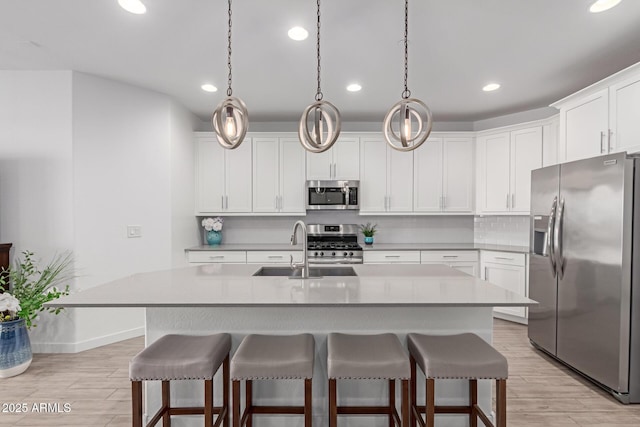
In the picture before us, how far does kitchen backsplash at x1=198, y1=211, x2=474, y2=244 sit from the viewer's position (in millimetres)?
4820

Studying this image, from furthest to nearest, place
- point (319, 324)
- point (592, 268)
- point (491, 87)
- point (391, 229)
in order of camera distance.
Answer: point (391, 229) → point (491, 87) → point (592, 268) → point (319, 324)

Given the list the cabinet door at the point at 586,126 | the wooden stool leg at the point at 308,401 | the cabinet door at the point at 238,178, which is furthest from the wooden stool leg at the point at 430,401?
the cabinet door at the point at 238,178

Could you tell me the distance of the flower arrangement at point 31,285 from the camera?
9.20 ft

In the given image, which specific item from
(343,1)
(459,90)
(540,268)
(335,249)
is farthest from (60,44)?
(540,268)

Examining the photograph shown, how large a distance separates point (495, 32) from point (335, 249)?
8.94 ft

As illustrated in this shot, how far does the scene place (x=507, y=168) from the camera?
4.20 meters

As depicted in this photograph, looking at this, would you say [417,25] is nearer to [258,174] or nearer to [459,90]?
[459,90]

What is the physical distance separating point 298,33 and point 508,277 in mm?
3463

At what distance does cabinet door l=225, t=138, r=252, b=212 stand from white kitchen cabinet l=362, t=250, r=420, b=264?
1.71 m

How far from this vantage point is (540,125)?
12.9 ft

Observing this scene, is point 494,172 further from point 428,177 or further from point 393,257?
point 393,257

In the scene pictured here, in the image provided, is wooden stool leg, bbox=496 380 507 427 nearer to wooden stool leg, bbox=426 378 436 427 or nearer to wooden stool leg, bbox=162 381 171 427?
wooden stool leg, bbox=426 378 436 427

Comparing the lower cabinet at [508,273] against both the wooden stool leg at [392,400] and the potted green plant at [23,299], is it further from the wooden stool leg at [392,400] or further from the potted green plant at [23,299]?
the potted green plant at [23,299]

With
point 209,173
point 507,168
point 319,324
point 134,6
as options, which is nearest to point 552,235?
point 507,168
